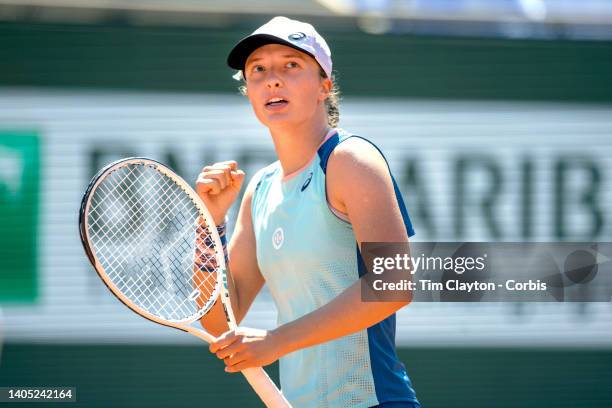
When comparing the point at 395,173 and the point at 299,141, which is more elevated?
the point at 395,173

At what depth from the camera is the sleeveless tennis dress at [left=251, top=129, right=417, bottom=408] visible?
224 centimetres

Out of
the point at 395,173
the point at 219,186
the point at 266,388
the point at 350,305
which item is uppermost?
the point at 395,173

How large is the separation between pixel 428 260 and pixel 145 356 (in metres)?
1.78

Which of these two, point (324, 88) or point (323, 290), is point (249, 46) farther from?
point (323, 290)

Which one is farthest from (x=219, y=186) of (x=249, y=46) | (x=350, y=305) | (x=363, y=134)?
(x=363, y=134)

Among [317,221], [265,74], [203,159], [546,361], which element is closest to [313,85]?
[265,74]

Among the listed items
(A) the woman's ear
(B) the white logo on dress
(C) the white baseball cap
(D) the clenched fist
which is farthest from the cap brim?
(B) the white logo on dress

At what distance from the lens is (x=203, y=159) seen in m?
5.64

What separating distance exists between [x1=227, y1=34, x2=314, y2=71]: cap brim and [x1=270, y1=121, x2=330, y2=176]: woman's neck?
185mm

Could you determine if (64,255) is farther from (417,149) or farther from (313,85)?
(313,85)

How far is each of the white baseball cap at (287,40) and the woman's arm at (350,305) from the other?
32 cm

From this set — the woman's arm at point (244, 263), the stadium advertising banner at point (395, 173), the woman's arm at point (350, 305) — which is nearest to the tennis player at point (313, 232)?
the woman's arm at point (350, 305)

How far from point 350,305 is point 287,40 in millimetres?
673

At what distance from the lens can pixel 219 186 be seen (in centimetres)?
241
